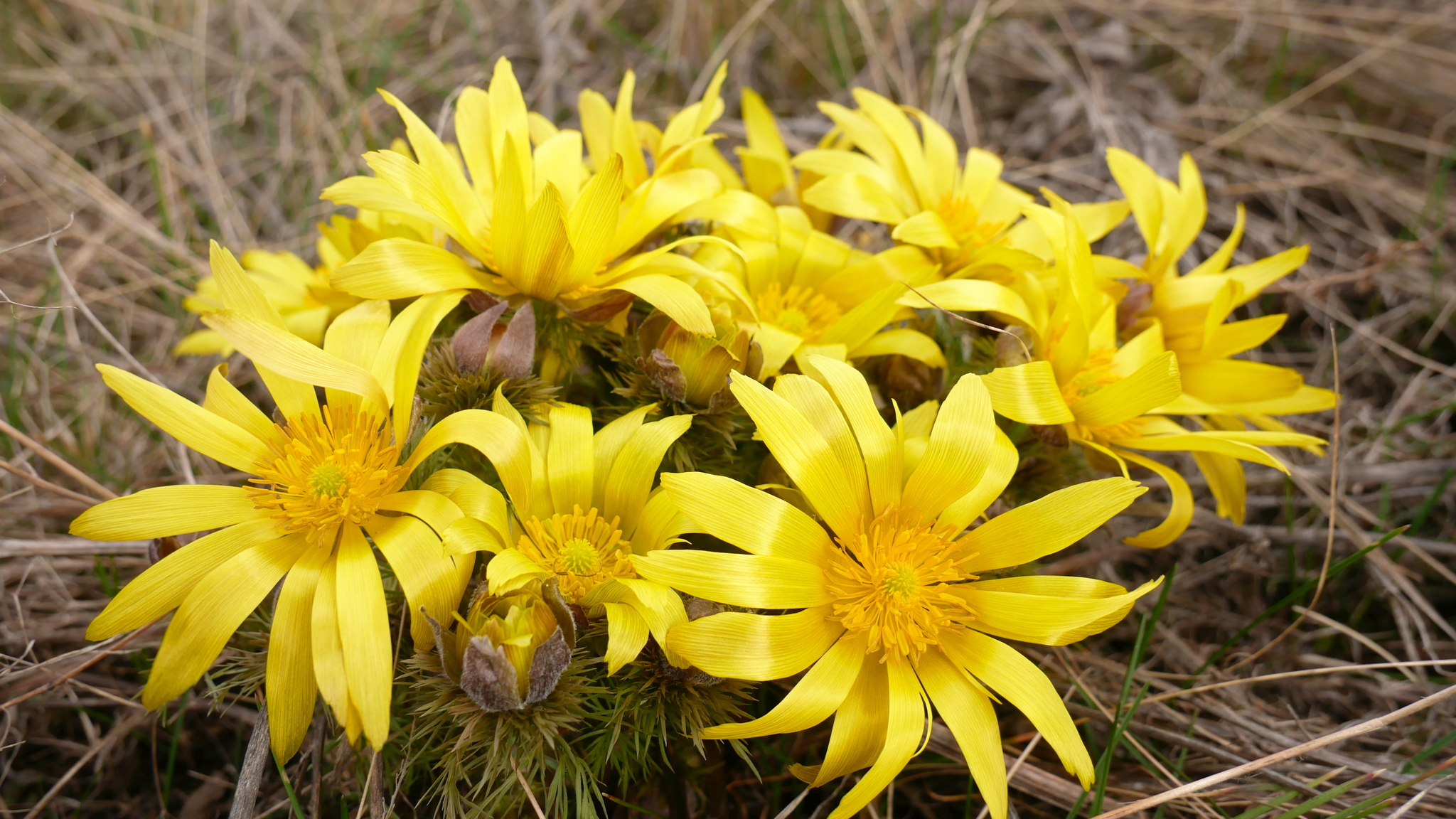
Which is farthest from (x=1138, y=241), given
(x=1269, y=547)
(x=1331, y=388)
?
(x=1269, y=547)

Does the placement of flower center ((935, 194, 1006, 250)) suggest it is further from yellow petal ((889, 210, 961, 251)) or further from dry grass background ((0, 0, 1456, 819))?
dry grass background ((0, 0, 1456, 819))

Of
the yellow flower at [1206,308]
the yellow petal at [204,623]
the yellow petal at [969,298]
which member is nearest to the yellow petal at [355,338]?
the yellow petal at [204,623]

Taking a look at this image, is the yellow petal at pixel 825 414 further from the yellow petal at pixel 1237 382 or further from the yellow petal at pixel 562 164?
the yellow petal at pixel 1237 382

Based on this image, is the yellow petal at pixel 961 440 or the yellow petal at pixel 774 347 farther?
the yellow petal at pixel 774 347

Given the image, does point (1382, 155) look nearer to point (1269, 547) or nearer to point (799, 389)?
point (1269, 547)

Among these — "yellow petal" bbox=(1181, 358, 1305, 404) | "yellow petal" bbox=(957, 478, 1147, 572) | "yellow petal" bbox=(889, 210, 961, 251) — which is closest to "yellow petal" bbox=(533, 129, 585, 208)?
"yellow petal" bbox=(889, 210, 961, 251)

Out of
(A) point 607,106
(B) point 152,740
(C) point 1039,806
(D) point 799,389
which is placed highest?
(A) point 607,106

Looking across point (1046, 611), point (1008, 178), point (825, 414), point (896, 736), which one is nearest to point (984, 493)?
point (1046, 611)
